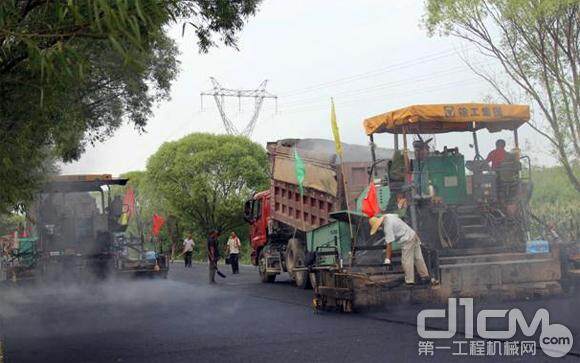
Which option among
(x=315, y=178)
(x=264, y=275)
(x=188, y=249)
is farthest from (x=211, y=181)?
(x=315, y=178)

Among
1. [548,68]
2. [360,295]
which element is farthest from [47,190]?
[548,68]

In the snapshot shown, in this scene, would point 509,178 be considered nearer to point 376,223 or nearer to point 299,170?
point 376,223

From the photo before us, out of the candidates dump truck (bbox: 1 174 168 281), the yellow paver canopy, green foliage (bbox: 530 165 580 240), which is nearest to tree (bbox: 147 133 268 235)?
green foliage (bbox: 530 165 580 240)

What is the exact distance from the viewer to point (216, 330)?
10.3 metres

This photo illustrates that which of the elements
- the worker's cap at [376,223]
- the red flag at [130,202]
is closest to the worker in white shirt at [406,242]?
the worker's cap at [376,223]

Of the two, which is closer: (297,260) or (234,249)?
(297,260)

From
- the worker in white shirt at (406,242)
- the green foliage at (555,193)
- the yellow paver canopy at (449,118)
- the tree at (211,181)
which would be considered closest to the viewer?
the worker in white shirt at (406,242)

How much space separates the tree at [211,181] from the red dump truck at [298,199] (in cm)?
2315

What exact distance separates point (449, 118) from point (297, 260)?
6786 mm

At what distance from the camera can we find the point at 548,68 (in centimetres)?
1897

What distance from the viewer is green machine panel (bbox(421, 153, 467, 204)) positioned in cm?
1252

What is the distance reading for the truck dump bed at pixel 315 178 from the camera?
15.6 m

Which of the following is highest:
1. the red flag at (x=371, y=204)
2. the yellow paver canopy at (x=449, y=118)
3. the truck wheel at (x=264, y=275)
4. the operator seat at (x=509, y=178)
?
the yellow paver canopy at (x=449, y=118)

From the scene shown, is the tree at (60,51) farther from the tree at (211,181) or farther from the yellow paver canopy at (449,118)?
the tree at (211,181)
